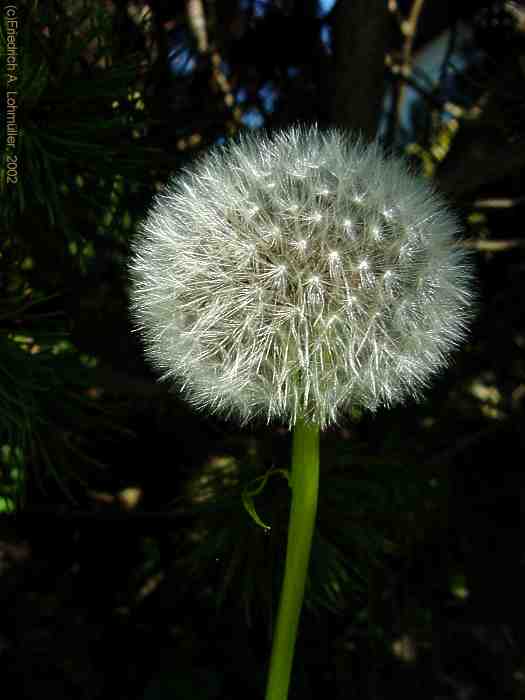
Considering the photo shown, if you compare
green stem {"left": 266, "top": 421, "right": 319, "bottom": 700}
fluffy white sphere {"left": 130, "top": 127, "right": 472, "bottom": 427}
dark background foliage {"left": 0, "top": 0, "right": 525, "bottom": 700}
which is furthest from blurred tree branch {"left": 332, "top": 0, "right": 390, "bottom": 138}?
green stem {"left": 266, "top": 421, "right": 319, "bottom": 700}

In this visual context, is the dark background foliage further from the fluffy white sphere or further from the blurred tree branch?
the fluffy white sphere

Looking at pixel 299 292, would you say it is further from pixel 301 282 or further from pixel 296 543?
pixel 296 543

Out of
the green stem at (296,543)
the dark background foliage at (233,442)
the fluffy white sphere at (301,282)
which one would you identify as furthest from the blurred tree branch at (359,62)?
the green stem at (296,543)

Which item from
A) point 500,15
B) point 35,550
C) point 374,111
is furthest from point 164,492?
point 500,15

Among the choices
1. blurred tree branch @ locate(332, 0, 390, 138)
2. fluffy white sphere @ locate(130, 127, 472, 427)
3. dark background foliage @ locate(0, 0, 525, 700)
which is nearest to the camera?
fluffy white sphere @ locate(130, 127, 472, 427)

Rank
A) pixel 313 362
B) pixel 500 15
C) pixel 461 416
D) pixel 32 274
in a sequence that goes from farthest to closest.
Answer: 1. pixel 461 416
2. pixel 500 15
3. pixel 32 274
4. pixel 313 362

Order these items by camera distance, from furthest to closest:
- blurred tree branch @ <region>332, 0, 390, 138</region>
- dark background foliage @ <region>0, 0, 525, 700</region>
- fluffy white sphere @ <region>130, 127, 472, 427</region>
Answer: blurred tree branch @ <region>332, 0, 390, 138</region> → dark background foliage @ <region>0, 0, 525, 700</region> → fluffy white sphere @ <region>130, 127, 472, 427</region>

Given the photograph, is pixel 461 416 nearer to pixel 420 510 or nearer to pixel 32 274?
pixel 420 510
